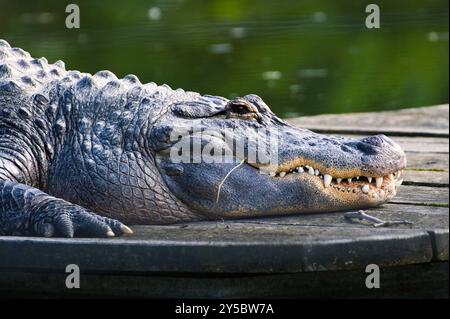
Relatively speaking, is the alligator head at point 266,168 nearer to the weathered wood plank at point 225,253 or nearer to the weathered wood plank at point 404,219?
the weathered wood plank at point 404,219

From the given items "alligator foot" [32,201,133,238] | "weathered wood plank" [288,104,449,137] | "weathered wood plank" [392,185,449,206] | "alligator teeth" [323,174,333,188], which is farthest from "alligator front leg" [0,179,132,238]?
"weathered wood plank" [288,104,449,137]

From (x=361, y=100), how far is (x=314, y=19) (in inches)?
206

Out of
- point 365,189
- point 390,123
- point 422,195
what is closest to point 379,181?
point 365,189

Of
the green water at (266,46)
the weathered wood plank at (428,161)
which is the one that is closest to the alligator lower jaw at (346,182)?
A: the weathered wood plank at (428,161)

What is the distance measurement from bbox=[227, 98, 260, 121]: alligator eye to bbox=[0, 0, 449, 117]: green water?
15.1 ft

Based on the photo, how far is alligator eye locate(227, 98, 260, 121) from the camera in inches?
195

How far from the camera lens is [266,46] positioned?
13.2 metres

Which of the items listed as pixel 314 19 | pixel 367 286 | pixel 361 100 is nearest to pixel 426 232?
pixel 367 286

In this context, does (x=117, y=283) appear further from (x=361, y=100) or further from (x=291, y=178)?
(x=361, y=100)

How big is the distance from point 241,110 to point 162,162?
1.35 feet

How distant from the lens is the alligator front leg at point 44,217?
14.7ft

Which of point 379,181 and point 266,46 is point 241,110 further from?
point 266,46

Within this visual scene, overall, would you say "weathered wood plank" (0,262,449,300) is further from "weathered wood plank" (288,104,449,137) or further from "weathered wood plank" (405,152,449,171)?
"weathered wood plank" (288,104,449,137)

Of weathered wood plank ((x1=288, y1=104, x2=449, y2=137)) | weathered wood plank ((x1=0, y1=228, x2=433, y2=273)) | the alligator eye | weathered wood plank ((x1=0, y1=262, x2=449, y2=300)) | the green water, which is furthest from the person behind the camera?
the green water
